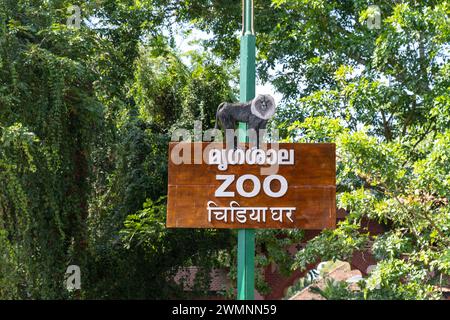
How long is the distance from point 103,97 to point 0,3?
79.1 inches

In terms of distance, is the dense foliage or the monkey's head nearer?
the monkey's head

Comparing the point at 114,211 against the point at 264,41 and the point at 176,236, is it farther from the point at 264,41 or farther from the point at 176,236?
the point at 264,41

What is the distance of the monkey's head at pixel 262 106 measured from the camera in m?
6.03

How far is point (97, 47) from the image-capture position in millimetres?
10523

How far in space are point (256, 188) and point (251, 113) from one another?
58 centimetres

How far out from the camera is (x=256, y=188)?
19.4 feet

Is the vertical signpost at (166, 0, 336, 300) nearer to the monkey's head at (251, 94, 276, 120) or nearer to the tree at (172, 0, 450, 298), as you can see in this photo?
the monkey's head at (251, 94, 276, 120)

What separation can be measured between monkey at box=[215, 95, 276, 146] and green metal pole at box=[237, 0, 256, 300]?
2.8 inches

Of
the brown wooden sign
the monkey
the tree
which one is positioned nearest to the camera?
the brown wooden sign

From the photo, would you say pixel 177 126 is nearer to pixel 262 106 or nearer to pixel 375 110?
pixel 375 110

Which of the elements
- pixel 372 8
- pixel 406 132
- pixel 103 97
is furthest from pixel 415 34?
pixel 103 97

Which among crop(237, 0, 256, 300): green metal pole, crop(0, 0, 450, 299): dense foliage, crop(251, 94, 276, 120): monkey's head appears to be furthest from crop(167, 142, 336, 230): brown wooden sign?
crop(0, 0, 450, 299): dense foliage

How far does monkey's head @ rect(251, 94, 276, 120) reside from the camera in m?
6.03
